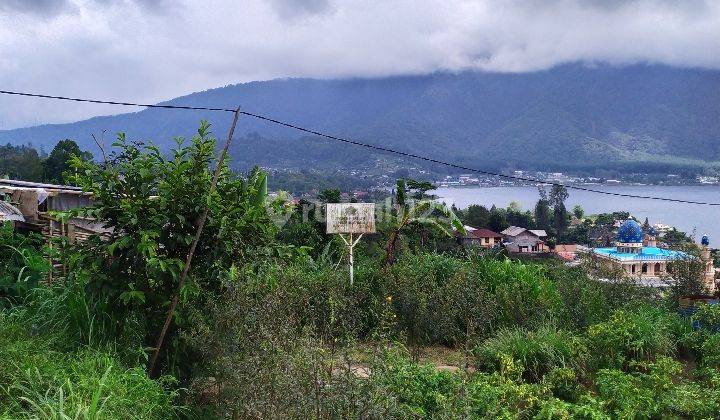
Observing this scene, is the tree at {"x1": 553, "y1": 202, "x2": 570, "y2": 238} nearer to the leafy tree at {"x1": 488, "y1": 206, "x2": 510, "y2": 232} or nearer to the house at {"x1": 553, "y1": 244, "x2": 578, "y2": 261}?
the leafy tree at {"x1": 488, "y1": 206, "x2": 510, "y2": 232}

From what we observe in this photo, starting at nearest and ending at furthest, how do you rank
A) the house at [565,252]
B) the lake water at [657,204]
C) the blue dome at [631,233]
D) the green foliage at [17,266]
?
1. the green foliage at [17,266]
2. the blue dome at [631,233]
3. the house at [565,252]
4. the lake water at [657,204]

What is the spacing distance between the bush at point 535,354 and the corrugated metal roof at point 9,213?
447 centimetres

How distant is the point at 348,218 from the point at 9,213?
3828mm

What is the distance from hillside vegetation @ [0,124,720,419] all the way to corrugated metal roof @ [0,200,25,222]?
190mm

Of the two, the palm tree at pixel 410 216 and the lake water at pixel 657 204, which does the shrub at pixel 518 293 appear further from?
the lake water at pixel 657 204

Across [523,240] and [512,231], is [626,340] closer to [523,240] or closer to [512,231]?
[523,240]

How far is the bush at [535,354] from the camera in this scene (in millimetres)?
5758

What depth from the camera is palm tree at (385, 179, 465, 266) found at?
891 cm

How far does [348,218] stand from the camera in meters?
7.92

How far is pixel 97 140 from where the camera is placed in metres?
4.76

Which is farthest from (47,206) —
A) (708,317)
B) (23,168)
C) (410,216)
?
(23,168)

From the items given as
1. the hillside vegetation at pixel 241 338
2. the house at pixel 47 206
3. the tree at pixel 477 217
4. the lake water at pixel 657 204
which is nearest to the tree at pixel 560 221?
the tree at pixel 477 217

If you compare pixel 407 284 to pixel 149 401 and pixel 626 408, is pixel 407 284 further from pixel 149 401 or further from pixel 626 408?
pixel 149 401

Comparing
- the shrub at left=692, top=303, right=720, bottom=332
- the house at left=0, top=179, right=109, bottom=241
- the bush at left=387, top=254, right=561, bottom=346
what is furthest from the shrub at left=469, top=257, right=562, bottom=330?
the house at left=0, top=179, right=109, bottom=241
